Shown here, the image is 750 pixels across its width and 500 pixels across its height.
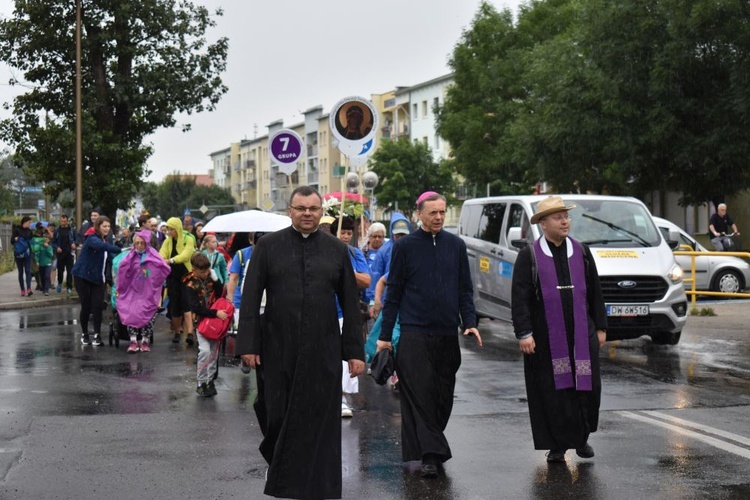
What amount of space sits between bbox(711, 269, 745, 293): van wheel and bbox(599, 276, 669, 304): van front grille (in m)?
9.81

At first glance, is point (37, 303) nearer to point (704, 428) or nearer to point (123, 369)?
point (123, 369)

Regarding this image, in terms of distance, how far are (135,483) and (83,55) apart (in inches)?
1129

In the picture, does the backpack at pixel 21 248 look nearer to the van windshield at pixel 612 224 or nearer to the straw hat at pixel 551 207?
the van windshield at pixel 612 224

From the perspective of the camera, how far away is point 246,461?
8.09 meters

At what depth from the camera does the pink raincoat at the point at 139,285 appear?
51.3 ft

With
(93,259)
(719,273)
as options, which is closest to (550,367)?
(93,259)

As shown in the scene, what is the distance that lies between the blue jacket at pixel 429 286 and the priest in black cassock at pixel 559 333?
1.24 feet

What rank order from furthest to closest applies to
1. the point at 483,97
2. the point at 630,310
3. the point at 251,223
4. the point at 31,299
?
the point at 483,97 < the point at 31,299 < the point at 630,310 < the point at 251,223

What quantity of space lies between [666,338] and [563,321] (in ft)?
27.5

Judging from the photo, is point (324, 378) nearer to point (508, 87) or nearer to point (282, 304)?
point (282, 304)

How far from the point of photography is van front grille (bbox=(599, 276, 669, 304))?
589 inches

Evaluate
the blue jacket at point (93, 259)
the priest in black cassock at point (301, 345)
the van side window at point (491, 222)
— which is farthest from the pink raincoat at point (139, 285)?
the priest in black cassock at point (301, 345)

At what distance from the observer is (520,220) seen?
54.5 feet

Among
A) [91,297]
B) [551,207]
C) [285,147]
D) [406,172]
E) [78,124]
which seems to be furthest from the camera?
[406,172]
